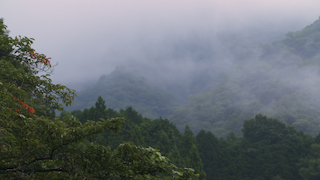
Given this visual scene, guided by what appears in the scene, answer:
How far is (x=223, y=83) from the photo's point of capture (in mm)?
106438

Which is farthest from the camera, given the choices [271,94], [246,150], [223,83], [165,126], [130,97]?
[130,97]

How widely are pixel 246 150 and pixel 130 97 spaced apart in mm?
90377

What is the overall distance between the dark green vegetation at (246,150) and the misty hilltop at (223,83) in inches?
1007

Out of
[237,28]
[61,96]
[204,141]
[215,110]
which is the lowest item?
[61,96]

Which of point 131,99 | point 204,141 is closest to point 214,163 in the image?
point 204,141

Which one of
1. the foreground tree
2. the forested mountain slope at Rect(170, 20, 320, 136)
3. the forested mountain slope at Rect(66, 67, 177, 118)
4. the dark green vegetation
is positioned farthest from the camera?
the forested mountain slope at Rect(66, 67, 177, 118)

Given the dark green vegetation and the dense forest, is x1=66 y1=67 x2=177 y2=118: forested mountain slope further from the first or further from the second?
the dark green vegetation

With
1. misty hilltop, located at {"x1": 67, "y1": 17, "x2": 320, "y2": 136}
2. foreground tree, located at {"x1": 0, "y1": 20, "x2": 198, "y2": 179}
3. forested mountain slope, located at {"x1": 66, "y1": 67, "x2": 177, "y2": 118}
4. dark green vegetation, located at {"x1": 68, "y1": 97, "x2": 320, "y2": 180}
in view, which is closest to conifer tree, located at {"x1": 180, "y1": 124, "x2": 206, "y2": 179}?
dark green vegetation, located at {"x1": 68, "y1": 97, "x2": 320, "y2": 180}

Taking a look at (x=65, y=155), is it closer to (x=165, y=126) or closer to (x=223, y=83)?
(x=165, y=126)

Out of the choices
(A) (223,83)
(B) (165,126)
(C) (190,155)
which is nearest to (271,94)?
(A) (223,83)

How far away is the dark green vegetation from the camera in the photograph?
3183cm

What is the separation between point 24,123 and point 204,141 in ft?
119

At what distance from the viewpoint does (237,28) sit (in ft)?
559

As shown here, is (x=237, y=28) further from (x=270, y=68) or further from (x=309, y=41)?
(x=270, y=68)
